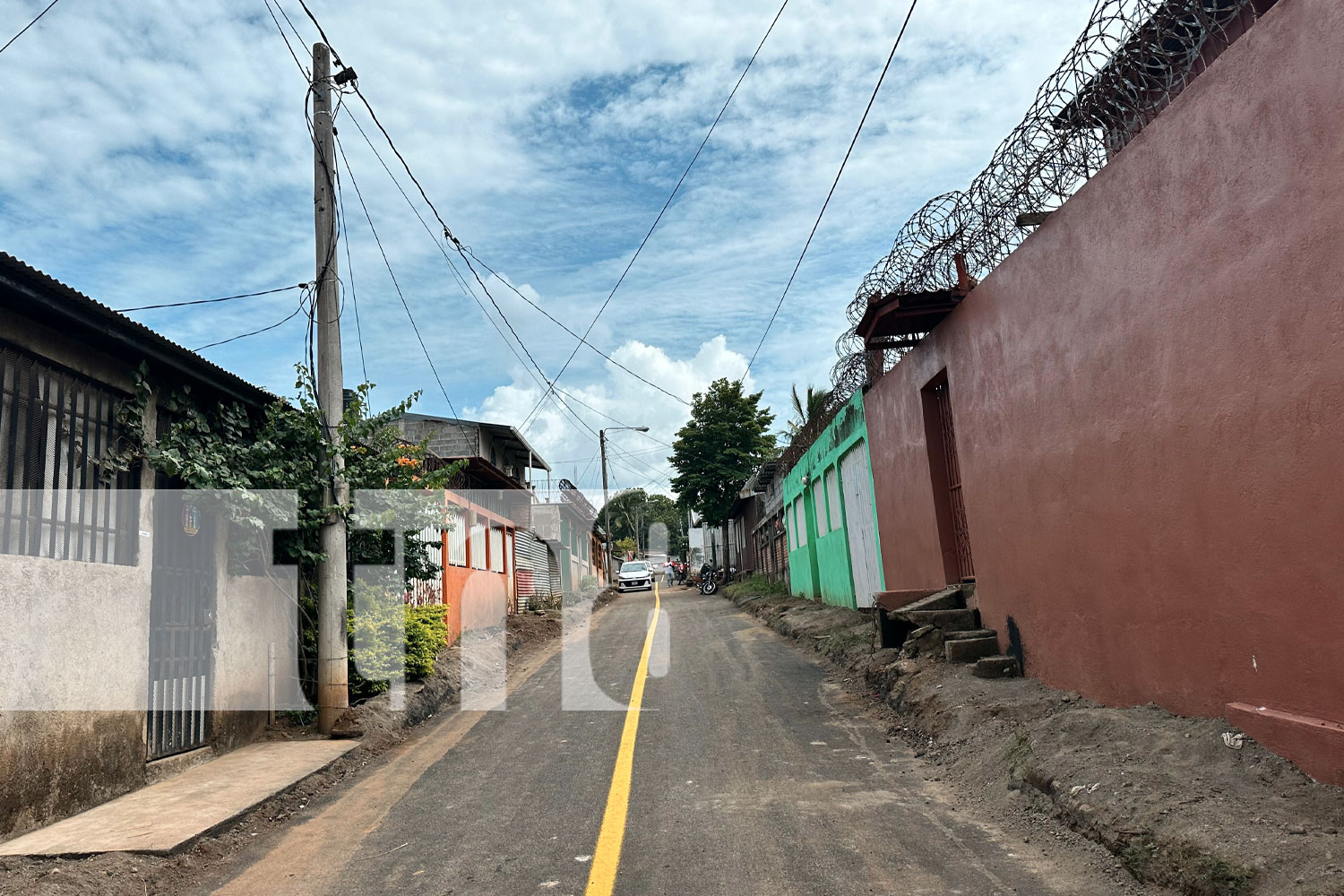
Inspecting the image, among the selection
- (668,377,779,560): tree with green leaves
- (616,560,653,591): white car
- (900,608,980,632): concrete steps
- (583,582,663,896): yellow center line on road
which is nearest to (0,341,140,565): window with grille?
(583,582,663,896): yellow center line on road

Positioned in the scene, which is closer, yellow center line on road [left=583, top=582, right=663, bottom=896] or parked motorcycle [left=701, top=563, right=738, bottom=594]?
yellow center line on road [left=583, top=582, right=663, bottom=896]

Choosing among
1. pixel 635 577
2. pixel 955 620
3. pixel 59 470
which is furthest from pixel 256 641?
pixel 635 577

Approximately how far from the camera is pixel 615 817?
5.38 meters

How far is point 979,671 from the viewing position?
7918 mm

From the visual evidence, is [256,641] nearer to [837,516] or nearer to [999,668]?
[999,668]

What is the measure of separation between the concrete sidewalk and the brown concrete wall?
19.6ft

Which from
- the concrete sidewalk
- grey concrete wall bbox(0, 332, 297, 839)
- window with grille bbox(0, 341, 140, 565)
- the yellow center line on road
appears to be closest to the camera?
the yellow center line on road

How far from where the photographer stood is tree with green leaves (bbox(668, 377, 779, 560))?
37.1 m

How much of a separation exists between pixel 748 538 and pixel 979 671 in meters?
27.9

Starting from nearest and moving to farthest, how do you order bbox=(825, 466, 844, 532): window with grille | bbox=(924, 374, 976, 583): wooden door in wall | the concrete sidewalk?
1. the concrete sidewalk
2. bbox=(924, 374, 976, 583): wooden door in wall
3. bbox=(825, 466, 844, 532): window with grille

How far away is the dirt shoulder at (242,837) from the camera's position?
14.7 feet

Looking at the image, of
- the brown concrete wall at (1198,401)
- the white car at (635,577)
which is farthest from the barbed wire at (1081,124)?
the white car at (635,577)

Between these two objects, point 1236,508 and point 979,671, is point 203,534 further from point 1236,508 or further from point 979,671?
point 1236,508

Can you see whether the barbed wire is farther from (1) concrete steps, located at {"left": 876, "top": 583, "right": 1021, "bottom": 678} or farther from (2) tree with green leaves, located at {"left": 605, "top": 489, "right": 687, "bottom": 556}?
(2) tree with green leaves, located at {"left": 605, "top": 489, "right": 687, "bottom": 556}
